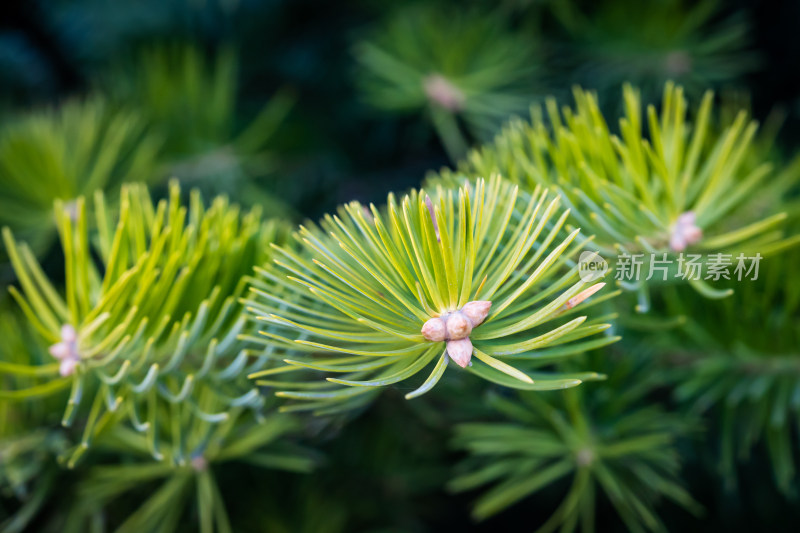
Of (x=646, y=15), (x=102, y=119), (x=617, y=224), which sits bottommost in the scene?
(x=617, y=224)

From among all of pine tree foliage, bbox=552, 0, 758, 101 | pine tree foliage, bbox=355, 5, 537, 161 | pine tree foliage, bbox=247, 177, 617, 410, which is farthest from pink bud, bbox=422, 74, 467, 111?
pine tree foliage, bbox=247, 177, 617, 410

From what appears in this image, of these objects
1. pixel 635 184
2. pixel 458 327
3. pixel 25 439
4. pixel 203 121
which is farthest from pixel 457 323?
pixel 203 121

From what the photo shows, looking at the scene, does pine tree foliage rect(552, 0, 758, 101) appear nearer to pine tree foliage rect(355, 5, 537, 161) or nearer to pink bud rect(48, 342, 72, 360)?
pine tree foliage rect(355, 5, 537, 161)

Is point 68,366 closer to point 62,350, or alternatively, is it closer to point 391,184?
point 62,350

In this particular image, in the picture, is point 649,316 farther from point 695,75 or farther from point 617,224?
point 695,75

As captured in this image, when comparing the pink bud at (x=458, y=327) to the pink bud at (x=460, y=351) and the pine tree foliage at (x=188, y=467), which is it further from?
the pine tree foliage at (x=188, y=467)

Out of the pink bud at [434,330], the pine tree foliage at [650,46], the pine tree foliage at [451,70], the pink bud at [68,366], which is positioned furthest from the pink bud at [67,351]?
the pine tree foliage at [650,46]

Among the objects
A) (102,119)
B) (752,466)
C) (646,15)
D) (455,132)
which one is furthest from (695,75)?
(102,119)
